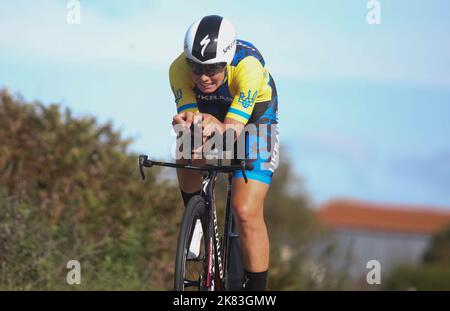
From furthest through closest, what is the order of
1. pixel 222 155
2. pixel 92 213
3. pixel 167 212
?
pixel 167 212, pixel 92 213, pixel 222 155

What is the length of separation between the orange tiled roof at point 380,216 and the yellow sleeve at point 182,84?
71.5 meters

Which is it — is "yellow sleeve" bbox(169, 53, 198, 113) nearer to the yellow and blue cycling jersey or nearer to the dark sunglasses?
the yellow and blue cycling jersey

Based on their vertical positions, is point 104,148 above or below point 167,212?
above

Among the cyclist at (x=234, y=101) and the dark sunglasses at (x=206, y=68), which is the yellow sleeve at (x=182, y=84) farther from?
the dark sunglasses at (x=206, y=68)

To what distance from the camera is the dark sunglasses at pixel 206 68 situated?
5.53m

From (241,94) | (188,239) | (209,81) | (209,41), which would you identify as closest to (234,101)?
(241,94)

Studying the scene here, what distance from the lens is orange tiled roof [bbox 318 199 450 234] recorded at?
79.4 meters

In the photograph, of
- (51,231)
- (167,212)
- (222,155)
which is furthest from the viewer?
(167,212)

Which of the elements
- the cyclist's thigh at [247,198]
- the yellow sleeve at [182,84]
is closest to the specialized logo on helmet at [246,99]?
the yellow sleeve at [182,84]

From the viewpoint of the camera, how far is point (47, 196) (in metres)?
9.20
